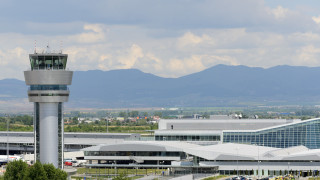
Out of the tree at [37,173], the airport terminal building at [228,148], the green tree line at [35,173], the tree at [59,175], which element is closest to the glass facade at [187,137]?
the airport terminal building at [228,148]

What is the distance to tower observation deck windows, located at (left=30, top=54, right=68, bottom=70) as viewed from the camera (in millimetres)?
117375

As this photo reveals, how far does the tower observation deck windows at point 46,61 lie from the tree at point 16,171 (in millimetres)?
16769

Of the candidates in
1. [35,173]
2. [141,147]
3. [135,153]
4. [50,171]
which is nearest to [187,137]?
[141,147]

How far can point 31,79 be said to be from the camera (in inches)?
4619

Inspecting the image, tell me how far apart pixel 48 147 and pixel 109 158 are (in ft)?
127

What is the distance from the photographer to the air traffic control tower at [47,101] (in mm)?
116250

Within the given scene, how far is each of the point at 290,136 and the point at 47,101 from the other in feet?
227

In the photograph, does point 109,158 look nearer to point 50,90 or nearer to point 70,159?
point 70,159

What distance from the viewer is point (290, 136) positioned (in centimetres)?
16500

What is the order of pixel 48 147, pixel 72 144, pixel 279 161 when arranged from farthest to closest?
1. pixel 72 144
2. pixel 279 161
3. pixel 48 147

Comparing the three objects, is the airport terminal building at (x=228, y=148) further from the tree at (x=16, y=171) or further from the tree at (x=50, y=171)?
the tree at (x=50, y=171)

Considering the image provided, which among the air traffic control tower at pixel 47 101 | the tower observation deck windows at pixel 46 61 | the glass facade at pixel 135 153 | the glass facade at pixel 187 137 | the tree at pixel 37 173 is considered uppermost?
the tower observation deck windows at pixel 46 61

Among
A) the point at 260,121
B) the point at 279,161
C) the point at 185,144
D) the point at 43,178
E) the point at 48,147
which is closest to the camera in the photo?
the point at 43,178

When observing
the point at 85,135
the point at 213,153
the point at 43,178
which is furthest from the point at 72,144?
the point at 43,178
